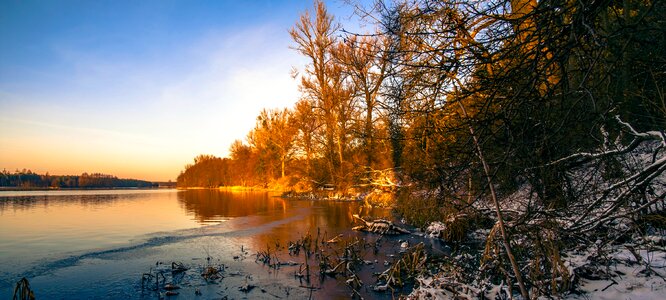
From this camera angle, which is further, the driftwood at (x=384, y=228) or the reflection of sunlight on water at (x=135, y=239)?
the driftwood at (x=384, y=228)

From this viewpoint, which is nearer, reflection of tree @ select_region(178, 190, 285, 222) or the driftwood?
the driftwood

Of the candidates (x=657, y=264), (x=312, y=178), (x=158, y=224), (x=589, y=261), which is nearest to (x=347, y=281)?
(x=589, y=261)

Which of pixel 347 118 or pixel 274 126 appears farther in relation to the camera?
pixel 274 126

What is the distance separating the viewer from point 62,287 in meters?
6.33

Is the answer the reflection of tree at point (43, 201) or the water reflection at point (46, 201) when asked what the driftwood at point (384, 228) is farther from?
the reflection of tree at point (43, 201)

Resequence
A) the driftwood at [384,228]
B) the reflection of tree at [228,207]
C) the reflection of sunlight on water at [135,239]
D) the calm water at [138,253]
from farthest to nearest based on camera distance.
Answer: the reflection of tree at [228,207] → the driftwood at [384,228] → the reflection of sunlight on water at [135,239] → the calm water at [138,253]

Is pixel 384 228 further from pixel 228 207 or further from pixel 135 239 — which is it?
pixel 228 207

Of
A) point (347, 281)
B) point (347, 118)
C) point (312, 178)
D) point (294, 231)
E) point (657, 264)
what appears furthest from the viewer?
point (312, 178)

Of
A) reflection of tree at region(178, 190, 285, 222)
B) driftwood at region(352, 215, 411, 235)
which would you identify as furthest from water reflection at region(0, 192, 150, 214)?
driftwood at region(352, 215, 411, 235)

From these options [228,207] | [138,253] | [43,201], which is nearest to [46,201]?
[43,201]

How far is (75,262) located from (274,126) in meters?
32.6

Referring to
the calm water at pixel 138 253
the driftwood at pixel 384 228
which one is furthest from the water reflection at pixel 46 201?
the driftwood at pixel 384 228

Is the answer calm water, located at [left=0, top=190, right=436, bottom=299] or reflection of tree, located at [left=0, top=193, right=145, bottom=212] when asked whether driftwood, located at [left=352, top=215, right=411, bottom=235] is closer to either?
calm water, located at [left=0, top=190, right=436, bottom=299]

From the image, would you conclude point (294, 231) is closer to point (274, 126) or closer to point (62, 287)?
point (62, 287)
